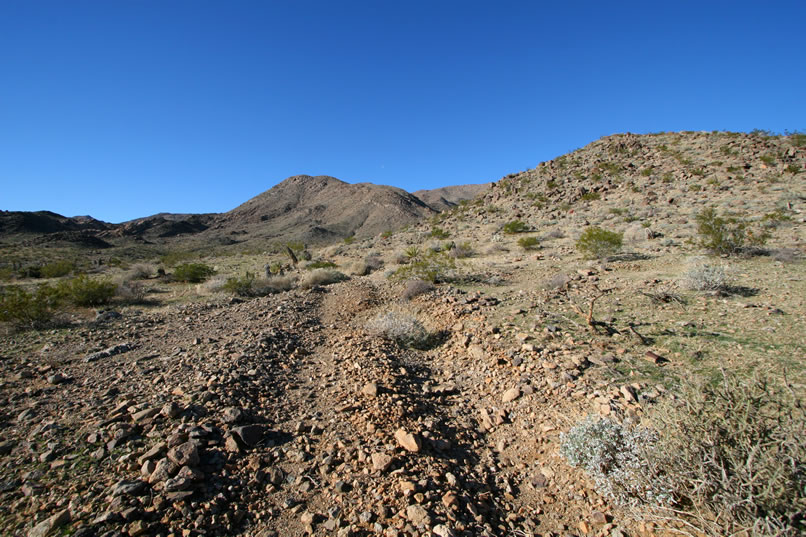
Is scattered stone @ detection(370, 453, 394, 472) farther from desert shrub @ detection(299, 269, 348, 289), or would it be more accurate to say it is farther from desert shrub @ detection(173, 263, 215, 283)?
desert shrub @ detection(173, 263, 215, 283)

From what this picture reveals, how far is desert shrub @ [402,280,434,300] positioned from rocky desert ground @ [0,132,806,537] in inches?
2.0

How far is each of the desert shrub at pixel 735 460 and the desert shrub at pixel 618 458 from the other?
0.12m

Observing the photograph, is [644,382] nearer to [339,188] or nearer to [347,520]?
[347,520]

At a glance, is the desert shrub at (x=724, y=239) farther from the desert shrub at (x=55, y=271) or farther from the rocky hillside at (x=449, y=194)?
the rocky hillside at (x=449, y=194)

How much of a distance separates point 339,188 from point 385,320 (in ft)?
285

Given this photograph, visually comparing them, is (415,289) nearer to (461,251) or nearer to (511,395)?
(511,395)

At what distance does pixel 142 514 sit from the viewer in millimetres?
2371

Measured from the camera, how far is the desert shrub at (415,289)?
335 inches

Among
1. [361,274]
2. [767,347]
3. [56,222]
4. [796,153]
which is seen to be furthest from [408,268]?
[56,222]

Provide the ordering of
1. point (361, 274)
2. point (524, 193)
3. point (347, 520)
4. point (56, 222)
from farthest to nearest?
1. point (56, 222)
2. point (524, 193)
3. point (361, 274)
4. point (347, 520)

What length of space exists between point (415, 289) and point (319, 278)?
4.45m

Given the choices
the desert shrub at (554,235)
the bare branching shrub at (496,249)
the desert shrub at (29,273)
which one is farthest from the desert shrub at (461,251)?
the desert shrub at (29,273)

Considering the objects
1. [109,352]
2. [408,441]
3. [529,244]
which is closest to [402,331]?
[408,441]

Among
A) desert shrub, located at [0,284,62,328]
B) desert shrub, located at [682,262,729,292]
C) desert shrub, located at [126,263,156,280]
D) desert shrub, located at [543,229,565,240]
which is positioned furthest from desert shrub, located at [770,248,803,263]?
desert shrub, located at [126,263,156,280]
